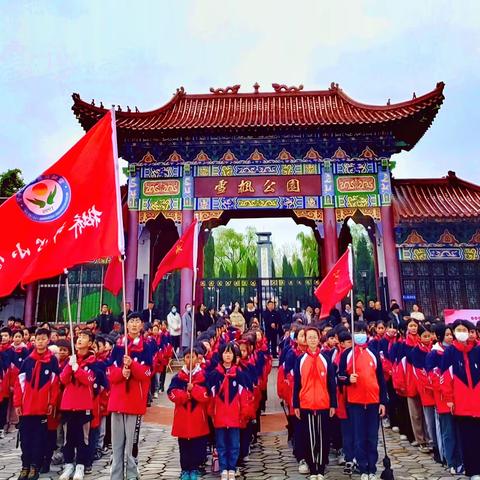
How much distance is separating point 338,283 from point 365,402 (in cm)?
151

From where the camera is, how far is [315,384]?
462cm

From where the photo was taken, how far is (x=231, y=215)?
46.8ft

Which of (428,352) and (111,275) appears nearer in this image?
(428,352)

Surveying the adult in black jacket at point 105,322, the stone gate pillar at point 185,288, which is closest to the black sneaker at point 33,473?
the adult in black jacket at point 105,322

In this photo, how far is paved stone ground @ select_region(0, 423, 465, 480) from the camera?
15.4 feet

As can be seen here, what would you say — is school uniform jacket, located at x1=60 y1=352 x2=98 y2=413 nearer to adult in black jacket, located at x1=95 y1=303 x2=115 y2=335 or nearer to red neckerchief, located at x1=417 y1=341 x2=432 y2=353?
red neckerchief, located at x1=417 y1=341 x2=432 y2=353

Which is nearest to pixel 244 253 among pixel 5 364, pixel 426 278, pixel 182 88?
pixel 182 88

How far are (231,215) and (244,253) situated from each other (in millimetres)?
24088

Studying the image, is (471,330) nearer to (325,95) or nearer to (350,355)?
(350,355)

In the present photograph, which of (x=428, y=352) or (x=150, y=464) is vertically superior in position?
(x=428, y=352)

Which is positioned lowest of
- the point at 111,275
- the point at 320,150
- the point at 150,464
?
the point at 150,464

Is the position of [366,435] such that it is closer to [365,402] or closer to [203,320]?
[365,402]

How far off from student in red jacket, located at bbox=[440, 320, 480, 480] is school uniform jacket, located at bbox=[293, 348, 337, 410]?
1.18 metres

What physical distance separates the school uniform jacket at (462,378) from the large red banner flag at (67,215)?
11.6 feet
